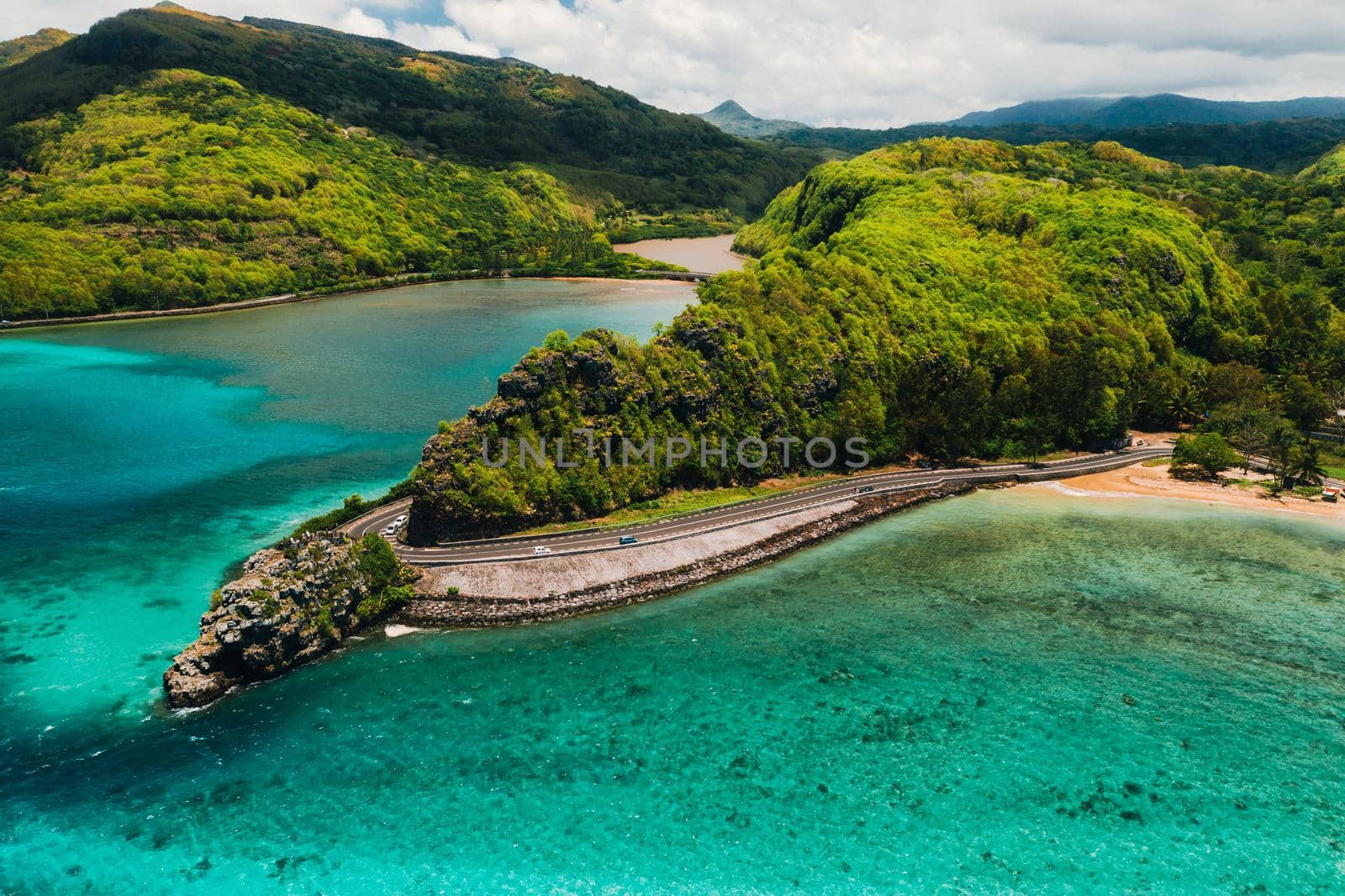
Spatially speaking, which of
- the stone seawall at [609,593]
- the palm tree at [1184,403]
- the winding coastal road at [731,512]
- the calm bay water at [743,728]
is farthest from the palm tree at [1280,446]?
the stone seawall at [609,593]

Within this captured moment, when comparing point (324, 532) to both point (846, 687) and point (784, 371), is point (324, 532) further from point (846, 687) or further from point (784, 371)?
point (784, 371)

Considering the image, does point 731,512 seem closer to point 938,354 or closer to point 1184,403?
point 938,354

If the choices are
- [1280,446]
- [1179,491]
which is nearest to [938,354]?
[1179,491]

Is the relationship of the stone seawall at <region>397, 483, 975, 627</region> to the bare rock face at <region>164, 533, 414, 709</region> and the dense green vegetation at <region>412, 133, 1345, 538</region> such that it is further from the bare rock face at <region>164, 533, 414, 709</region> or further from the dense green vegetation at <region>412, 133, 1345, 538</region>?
the dense green vegetation at <region>412, 133, 1345, 538</region>

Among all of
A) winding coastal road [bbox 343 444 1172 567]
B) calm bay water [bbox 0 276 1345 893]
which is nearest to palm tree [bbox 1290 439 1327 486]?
calm bay water [bbox 0 276 1345 893]

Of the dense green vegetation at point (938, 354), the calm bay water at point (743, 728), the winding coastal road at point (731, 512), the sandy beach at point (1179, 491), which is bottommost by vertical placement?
the calm bay water at point (743, 728)

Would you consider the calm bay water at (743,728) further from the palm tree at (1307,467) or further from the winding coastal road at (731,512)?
the palm tree at (1307,467)
